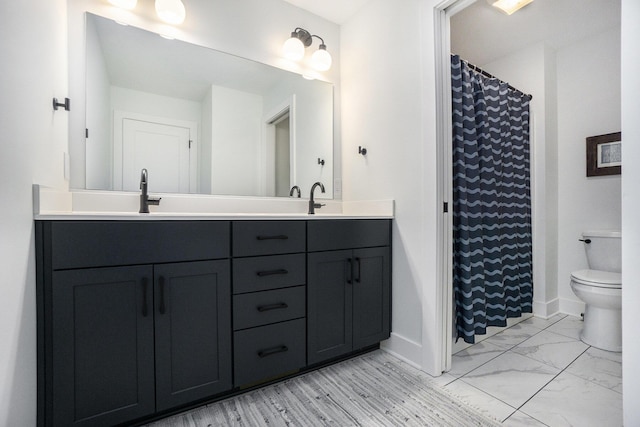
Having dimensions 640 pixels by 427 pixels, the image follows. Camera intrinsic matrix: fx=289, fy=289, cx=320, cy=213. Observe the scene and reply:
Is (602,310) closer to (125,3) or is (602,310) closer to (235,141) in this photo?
(235,141)

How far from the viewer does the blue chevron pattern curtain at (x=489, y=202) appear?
175 cm

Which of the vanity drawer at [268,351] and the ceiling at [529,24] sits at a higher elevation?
the ceiling at [529,24]

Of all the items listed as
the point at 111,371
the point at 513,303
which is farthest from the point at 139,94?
the point at 513,303

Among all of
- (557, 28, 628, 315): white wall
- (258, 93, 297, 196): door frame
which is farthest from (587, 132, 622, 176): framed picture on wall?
(258, 93, 297, 196): door frame

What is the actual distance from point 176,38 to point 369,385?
221 cm

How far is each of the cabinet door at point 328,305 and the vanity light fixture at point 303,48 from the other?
1.41m

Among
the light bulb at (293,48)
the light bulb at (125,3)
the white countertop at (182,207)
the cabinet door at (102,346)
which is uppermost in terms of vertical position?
the light bulb at (293,48)

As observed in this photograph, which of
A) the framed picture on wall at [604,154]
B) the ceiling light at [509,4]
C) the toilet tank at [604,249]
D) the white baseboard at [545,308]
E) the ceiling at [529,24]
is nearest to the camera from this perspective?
the ceiling light at [509,4]

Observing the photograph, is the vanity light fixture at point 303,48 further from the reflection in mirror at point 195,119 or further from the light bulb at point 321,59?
the reflection in mirror at point 195,119

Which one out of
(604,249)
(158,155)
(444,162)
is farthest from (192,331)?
(604,249)

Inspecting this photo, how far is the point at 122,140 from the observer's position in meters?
1.56

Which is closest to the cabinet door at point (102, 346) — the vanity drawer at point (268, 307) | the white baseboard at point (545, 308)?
the vanity drawer at point (268, 307)

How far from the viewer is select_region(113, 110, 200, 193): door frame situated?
1.54 m

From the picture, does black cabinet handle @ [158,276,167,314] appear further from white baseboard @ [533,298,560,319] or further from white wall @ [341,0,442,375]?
white baseboard @ [533,298,560,319]
